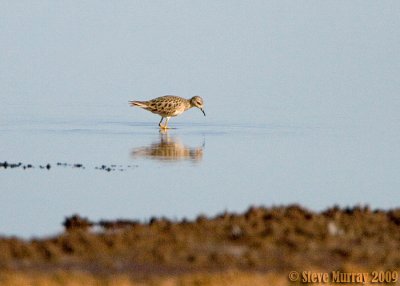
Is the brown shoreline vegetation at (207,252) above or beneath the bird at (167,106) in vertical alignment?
beneath

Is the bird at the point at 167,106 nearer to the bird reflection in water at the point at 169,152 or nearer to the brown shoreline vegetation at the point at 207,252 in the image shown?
the bird reflection in water at the point at 169,152

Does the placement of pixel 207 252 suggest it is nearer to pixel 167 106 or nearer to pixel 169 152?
pixel 169 152

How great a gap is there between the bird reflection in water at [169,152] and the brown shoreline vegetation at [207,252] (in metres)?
12.2

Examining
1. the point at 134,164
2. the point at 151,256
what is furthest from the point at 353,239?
the point at 134,164

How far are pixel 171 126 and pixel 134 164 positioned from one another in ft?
43.4

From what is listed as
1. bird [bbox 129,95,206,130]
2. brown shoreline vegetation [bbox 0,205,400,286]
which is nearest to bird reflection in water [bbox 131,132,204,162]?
bird [bbox 129,95,206,130]

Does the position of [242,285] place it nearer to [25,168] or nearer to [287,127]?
[25,168]

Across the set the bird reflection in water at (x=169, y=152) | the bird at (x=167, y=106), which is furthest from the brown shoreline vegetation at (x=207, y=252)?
the bird at (x=167, y=106)

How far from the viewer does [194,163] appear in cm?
3014

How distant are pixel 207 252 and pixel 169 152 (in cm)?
1626

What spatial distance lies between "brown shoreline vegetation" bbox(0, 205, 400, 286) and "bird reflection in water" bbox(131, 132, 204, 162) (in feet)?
39.9

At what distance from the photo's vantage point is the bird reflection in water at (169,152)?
31.0m

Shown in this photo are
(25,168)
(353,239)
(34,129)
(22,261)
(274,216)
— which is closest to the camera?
(22,261)

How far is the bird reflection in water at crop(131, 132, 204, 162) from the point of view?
3099 cm
